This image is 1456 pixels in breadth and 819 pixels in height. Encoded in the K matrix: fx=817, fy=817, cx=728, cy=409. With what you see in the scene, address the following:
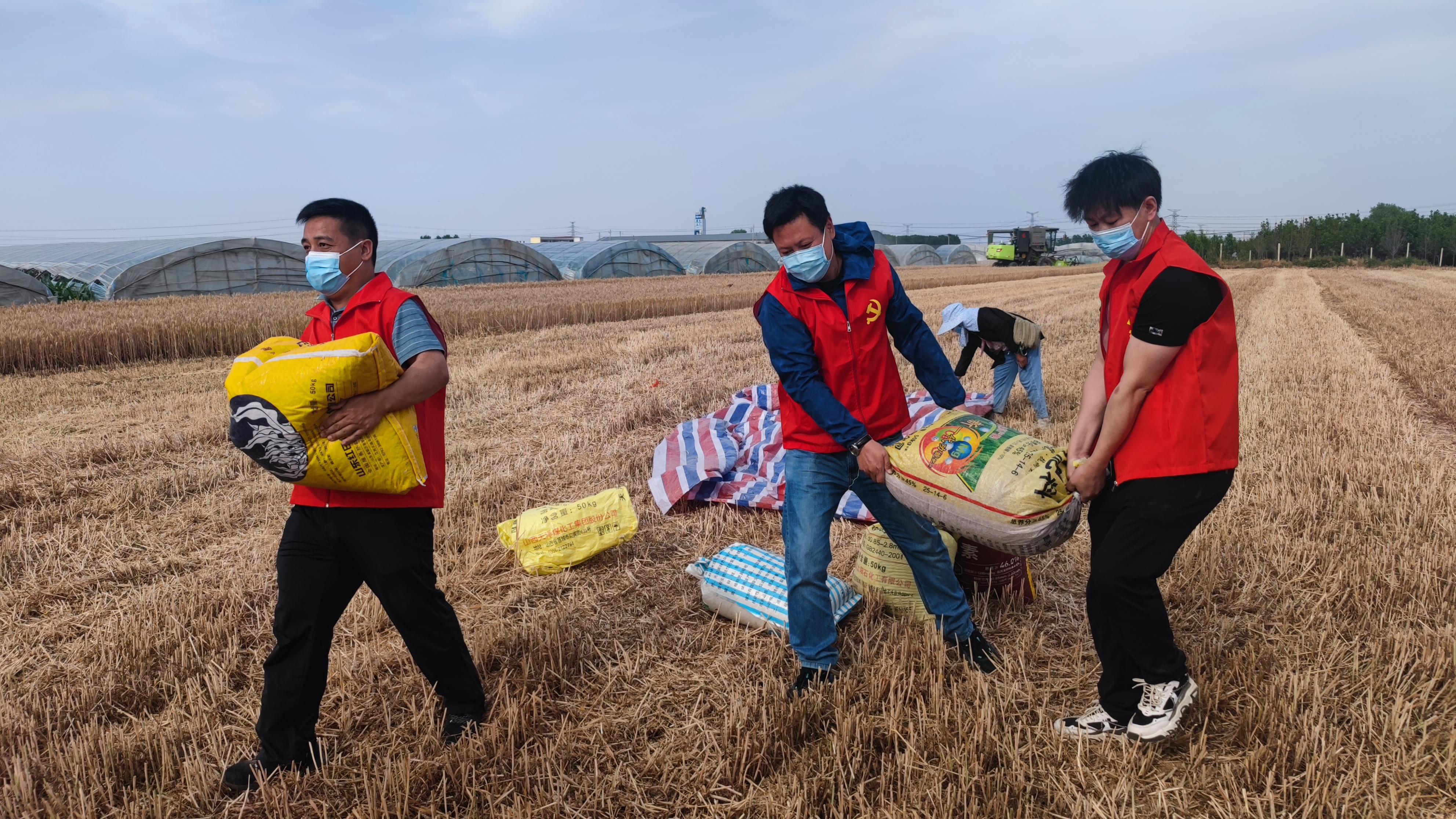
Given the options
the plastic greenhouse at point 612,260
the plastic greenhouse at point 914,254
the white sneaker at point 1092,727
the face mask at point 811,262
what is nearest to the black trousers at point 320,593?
the face mask at point 811,262

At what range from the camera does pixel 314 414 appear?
233 centimetres

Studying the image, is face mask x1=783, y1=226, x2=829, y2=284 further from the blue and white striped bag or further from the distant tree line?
the distant tree line

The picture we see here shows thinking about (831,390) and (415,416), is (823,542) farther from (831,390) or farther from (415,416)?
(415,416)

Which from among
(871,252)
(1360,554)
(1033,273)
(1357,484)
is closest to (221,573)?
(871,252)

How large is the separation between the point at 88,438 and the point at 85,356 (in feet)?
19.6

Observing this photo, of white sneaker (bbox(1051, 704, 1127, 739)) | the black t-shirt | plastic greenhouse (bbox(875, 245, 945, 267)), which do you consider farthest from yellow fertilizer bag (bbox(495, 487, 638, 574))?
plastic greenhouse (bbox(875, 245, 945, 267))

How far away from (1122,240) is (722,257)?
135 feet

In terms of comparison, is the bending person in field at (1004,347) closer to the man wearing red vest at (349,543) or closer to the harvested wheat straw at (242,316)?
the man wearing red vest at (349,543)

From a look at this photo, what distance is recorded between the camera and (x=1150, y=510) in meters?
2.44

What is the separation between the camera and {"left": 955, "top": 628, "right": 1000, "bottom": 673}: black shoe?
3.16 metres

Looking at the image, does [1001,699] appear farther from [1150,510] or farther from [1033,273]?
[1033,273]

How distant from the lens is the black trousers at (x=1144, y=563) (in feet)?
7.94

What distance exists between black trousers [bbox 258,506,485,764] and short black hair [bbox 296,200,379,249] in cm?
93

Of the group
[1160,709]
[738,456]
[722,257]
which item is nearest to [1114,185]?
[1160,709]
